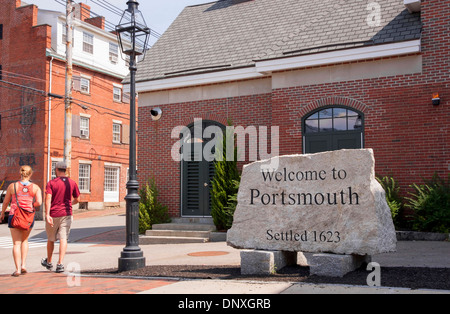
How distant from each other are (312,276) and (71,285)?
135 inches

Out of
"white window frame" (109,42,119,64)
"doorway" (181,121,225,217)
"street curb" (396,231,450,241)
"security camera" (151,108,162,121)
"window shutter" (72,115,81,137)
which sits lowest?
"street curb" (396,231,450,241)

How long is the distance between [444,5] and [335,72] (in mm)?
2991

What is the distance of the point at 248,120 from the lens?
13.5m

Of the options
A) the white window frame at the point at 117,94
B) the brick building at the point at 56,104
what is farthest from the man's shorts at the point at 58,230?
the white window frame at the point at 117,94

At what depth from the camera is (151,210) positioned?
1407 centimetres

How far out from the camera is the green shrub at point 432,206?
32.9ft

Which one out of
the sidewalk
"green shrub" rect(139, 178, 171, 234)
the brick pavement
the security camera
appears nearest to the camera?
the sidewalk

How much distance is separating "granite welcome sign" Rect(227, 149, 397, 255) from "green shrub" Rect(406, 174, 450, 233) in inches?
168

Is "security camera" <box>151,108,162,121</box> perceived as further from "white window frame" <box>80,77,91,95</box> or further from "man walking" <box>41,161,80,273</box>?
"white window frame" <box>80,77,91,95</box>

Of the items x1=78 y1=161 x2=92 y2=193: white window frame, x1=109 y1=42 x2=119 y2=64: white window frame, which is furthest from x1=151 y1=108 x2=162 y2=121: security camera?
x1=109 y1=42 x2=119 y2=64: white window frame

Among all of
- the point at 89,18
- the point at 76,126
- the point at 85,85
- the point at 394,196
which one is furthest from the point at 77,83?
the point at 394,196

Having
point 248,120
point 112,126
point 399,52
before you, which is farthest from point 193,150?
point 112,126

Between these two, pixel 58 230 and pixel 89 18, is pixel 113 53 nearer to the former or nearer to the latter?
pixel 89 18

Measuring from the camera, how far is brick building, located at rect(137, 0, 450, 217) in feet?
36.0
